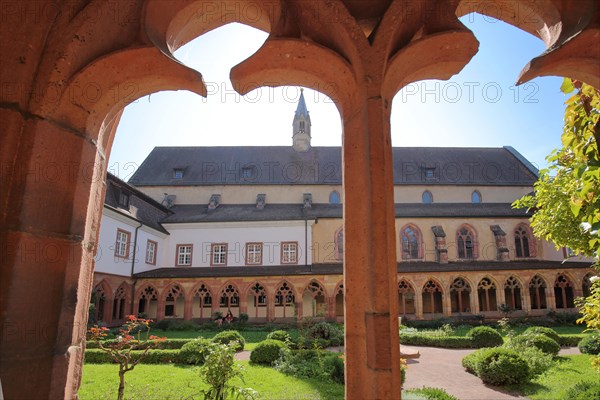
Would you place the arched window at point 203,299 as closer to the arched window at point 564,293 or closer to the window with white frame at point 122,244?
the window with white frame at point 122,244

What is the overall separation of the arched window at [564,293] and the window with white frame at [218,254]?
1997 cm

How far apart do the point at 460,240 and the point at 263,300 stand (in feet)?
44.6

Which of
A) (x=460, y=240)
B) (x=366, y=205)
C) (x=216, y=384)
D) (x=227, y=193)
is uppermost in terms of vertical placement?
(x=227, y=193)

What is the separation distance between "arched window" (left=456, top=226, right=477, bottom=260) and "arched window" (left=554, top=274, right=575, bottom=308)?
4854mm

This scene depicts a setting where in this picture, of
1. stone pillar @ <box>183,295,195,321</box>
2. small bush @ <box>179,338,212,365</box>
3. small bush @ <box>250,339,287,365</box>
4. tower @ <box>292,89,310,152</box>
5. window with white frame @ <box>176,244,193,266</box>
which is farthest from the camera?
tower @ <box>292,89,310,152</box>

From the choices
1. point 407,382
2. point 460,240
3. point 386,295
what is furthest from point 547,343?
point 460,240

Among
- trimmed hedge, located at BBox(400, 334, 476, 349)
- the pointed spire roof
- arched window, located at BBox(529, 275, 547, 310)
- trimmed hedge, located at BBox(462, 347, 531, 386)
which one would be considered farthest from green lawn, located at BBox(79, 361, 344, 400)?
the pointed spire roof

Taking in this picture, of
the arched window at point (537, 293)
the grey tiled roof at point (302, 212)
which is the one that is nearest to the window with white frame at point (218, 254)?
the grey tiled roof at point (302, 212)

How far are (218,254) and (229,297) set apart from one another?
3144mm

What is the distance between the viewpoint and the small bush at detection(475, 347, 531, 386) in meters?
8.73

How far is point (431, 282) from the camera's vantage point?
23453 mm

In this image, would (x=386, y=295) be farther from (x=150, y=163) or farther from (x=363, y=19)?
(x=150, y=163)

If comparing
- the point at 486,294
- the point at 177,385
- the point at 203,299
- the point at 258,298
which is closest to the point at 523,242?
the point at 486,294

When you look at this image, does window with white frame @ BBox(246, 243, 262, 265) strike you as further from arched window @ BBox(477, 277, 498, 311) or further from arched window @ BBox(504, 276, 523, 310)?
arched window @ BBox(504, 276, 523, 310)
